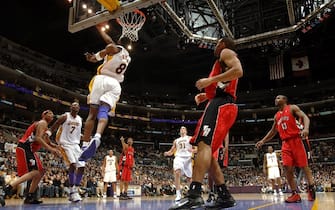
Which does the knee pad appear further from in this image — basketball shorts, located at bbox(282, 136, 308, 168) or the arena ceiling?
basketball shorts, located at bbox(282, 136, 308, 168)

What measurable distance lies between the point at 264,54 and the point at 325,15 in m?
8.00

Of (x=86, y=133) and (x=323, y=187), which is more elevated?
(x=86, y=133)

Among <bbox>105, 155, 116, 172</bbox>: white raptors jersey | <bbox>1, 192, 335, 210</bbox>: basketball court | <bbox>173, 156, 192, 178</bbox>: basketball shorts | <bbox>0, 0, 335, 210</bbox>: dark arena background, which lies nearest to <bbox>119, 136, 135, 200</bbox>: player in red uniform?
<bbox>105, 155, 116, 172</bbox>: white raptors jersey

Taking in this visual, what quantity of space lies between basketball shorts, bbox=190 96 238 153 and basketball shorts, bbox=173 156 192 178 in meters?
5.19

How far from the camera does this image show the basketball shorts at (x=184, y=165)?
8.48 m

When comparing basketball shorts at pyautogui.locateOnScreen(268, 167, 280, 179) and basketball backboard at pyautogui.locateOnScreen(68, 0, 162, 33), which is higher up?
basketball backboard at pyautogui.locateOnScreen(68, 0, 162, 33)

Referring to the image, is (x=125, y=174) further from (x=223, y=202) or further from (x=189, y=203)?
(x=189, y=203)

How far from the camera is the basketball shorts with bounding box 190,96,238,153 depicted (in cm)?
332

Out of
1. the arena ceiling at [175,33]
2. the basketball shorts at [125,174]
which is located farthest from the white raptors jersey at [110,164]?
the arena ceiling at [175,33]

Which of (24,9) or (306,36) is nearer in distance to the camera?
(24,9)

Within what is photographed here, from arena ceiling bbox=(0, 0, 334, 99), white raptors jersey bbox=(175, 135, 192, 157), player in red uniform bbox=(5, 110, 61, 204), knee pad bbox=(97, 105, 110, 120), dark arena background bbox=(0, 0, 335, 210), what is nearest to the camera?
knee pad bbox=(97, 105, 110, 120)

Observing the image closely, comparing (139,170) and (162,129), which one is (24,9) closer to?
(139,170)

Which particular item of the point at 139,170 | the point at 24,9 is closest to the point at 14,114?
the point at 24,9

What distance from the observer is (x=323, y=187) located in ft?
81.1
